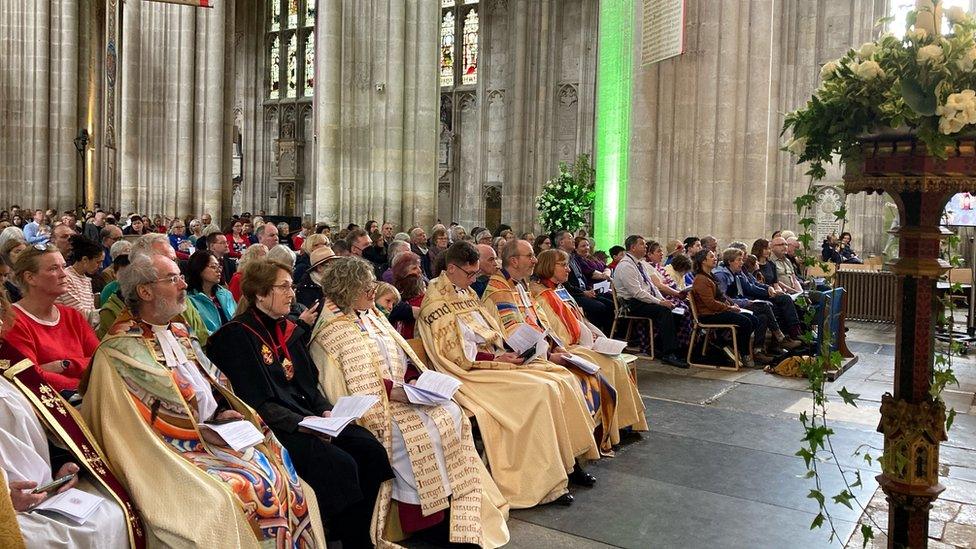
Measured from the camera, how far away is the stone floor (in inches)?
175

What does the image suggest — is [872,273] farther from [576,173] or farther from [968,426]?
[576,173]

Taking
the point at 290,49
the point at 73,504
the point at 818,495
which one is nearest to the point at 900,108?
the point at 818,495

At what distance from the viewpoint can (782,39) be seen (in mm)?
19516

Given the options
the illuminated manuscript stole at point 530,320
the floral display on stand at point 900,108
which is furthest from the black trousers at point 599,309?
the floral display on stand at point 900,108

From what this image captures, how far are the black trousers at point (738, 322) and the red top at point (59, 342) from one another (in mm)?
6746

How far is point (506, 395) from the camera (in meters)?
4.99

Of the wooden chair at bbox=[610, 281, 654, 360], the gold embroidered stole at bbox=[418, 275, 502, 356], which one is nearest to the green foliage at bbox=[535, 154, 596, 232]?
Result: the wooden chair at bbox=[610, 281, 654, 360]

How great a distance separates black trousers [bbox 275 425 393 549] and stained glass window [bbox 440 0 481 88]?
80.5ft

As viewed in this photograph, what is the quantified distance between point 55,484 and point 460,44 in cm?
2650

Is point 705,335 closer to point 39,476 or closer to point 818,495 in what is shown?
point 818,495

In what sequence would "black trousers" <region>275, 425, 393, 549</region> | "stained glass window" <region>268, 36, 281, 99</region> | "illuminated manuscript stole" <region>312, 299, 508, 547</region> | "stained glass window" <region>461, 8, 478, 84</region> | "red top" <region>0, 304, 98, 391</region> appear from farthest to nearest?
"stained glass window" <region>268, 36, 281, 99</region>, "stained glass window" <region>461, 8, 478, 84</region>, "illuminated manuscript stole" <region>312, 299, 508, 547</region>, "red top" <region>0, 304, 98, 391</region>, "black trousers" <region>275, 425, 393, 549</region>

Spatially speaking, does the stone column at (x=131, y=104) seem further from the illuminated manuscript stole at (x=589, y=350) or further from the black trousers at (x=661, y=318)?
the illuminated manuscript stole at (x=589, y=350)

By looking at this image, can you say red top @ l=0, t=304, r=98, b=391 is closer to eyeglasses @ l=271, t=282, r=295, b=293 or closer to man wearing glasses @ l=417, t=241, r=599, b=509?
eyeglasses @ l=271, t=282, r=295, b=293

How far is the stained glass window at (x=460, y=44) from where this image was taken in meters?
27.8
